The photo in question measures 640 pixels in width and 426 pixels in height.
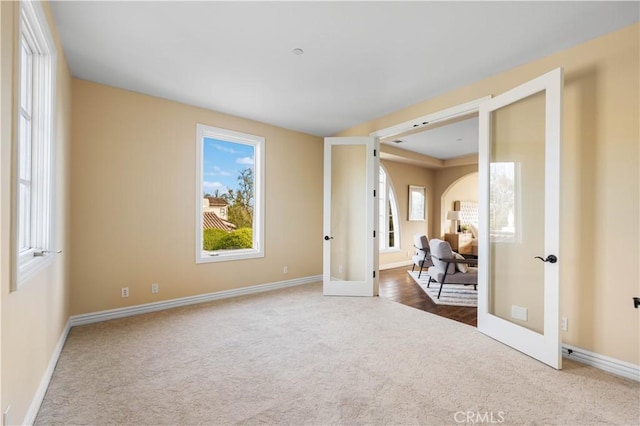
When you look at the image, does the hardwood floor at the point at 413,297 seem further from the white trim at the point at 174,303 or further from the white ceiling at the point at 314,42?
the white ceiling at the point at 314,42

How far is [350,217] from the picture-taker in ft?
15.1

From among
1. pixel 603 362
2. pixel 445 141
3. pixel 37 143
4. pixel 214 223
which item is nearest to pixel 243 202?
pixel 214 223

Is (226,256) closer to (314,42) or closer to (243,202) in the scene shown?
(243,202)

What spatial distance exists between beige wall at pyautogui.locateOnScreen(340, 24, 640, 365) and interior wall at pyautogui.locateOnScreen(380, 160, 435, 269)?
4448 mm

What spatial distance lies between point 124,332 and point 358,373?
7.76 ft

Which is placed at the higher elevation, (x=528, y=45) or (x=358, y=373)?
(x=528, y=45)

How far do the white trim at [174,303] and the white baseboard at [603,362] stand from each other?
3.55m

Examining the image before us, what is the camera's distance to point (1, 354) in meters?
1.30

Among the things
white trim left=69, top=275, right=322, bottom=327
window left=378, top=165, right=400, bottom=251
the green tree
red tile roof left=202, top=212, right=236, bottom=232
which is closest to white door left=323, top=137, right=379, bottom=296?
white trim left=69, top=275, right=322, bottom=327

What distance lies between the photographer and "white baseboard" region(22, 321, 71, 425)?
65.4 inches

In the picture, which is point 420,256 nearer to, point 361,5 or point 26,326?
point 361,5

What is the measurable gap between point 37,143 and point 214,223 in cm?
234

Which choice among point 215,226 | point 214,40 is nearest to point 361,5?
point 214,40

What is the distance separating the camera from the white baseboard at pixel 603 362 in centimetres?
219
